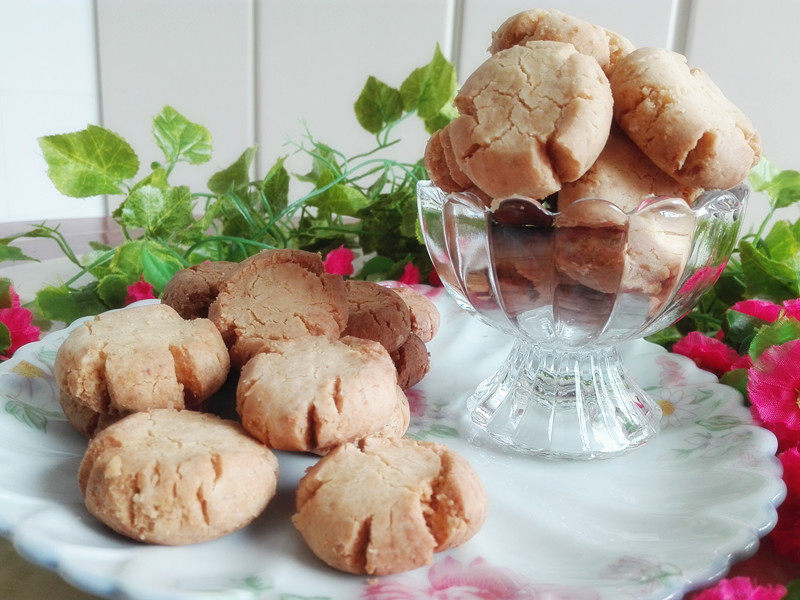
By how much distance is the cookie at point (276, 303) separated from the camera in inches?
24.4

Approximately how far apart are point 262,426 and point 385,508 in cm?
11

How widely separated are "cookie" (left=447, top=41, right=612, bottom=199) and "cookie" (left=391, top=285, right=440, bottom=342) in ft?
0.82

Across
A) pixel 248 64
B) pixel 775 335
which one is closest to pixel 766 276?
pixel 775 335

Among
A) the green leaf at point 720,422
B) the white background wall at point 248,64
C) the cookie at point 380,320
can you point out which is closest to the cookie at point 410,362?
the cookie at point 380,320

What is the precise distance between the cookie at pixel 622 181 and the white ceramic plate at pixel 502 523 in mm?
222

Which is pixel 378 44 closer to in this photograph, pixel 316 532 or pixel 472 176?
pixel 472 176

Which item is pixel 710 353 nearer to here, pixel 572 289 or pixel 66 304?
pixel 572 289

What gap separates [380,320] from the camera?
2.26ft

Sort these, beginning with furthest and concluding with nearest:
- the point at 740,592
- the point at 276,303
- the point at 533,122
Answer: the point at 276,303 → the point at 533,122 → the point at 740,592

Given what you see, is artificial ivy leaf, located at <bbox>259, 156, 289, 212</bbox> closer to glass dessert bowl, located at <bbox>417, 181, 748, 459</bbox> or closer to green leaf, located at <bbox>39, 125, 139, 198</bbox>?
green leaf, located at <bbox>39, 125, 139, 198</bbox>

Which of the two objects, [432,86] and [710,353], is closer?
[710,353]

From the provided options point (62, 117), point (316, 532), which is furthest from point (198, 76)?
point (316, 532)

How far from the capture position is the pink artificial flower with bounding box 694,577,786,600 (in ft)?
1.31

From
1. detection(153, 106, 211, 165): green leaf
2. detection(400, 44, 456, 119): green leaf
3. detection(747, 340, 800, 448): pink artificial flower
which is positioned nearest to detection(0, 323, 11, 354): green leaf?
detection(153, 106, 211, 165): green leaf
